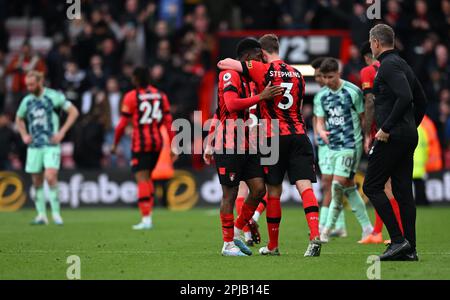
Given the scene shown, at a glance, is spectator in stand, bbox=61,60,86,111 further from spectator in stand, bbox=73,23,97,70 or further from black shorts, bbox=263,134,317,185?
black shorts, bbox=263,134,317,185

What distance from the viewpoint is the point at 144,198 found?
1720cm

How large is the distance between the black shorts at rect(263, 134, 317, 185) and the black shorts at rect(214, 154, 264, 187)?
0.15 metres

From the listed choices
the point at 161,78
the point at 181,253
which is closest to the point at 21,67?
the point at 161,78

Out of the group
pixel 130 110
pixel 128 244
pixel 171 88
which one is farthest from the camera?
pixel 171 88

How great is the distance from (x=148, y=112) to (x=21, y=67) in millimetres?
8755

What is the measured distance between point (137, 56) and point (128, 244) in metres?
12.9

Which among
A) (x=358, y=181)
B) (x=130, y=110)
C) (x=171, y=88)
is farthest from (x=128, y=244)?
(x=171, y=88)

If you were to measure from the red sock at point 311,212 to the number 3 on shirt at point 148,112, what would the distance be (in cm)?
614

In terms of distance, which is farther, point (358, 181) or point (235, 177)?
point (358, 181)

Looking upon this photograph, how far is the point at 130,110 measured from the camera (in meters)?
17.4

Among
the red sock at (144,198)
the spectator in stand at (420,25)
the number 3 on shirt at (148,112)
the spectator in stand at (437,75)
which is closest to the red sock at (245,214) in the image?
the red sock at (144,198)

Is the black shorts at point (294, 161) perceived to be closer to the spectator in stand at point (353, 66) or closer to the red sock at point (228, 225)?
the red sock at point (228, 225)
